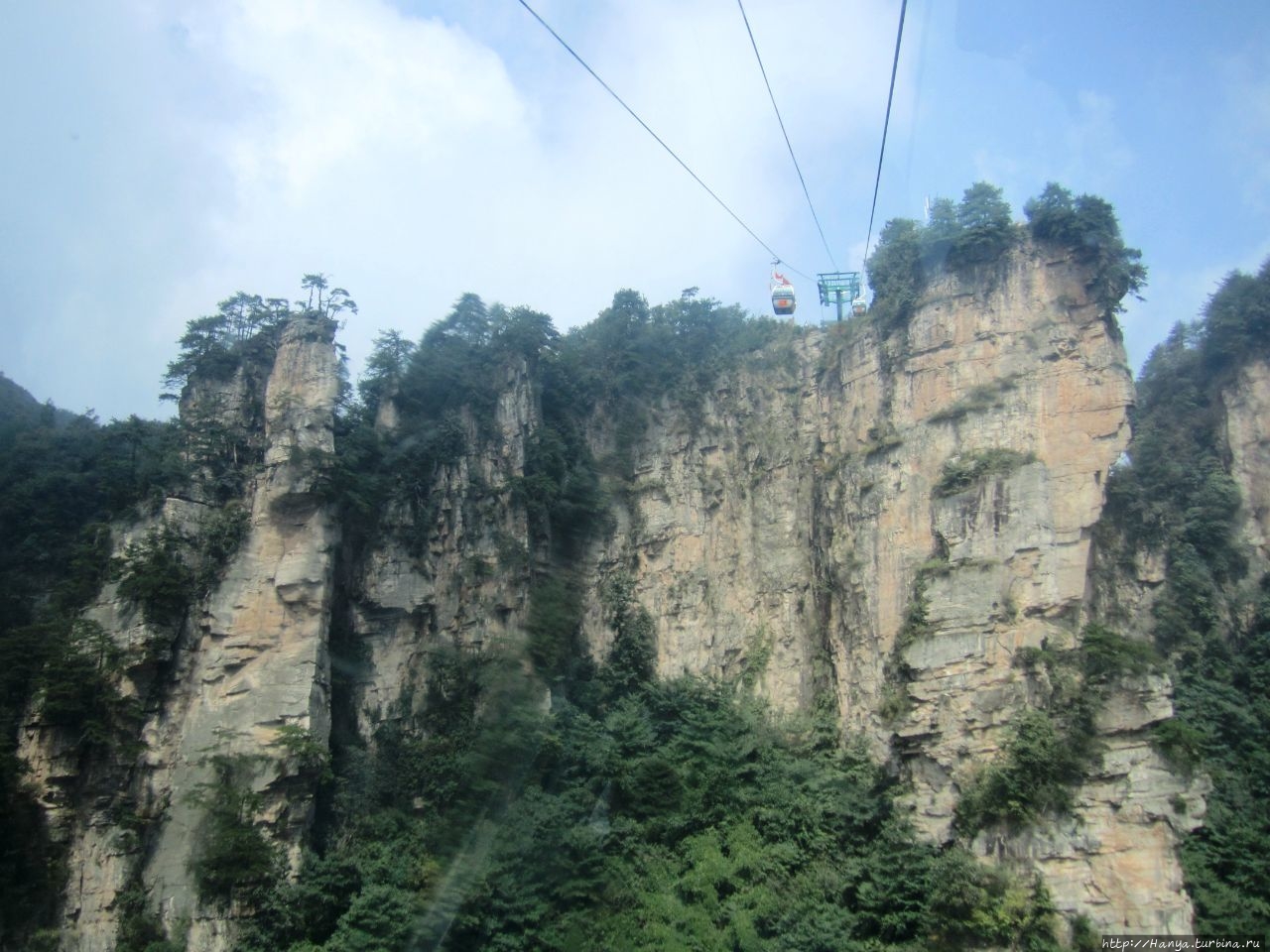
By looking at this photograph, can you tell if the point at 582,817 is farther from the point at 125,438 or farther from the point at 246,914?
the point at 125,438

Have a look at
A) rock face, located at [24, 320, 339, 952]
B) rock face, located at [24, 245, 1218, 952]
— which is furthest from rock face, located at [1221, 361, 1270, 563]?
rock face, located at [24, 320, 339, 952]

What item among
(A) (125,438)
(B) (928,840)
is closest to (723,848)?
(B) (928,840)

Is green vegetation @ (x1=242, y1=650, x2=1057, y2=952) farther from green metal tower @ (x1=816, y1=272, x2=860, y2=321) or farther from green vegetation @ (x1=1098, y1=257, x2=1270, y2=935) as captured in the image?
green metal tower @ (x1=816, y1=272, x2=860, y2=321)

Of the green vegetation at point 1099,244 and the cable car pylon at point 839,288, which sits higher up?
the cable car pylon at point 839,288

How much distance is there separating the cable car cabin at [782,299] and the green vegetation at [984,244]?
15.9 ft

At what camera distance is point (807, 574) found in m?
22.2

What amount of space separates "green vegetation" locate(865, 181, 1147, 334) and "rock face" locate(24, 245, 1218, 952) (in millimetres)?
372

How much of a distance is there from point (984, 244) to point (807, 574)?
310 inches

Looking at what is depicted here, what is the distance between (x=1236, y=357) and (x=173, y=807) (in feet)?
75.3

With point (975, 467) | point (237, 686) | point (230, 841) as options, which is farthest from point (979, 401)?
point (230, 841)

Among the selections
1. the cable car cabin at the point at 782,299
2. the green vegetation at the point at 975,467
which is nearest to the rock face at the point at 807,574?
the green vegetation at the point at 975,467

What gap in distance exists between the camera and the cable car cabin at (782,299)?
26.7 m

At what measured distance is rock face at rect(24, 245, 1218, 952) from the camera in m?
16.6

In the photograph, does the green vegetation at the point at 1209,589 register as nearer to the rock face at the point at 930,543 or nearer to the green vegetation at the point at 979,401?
the rock face at the point at 930,543
